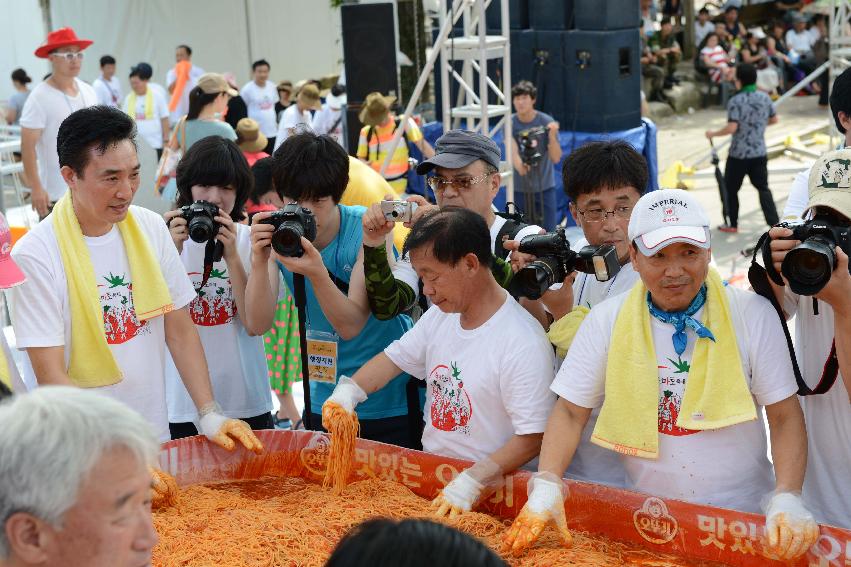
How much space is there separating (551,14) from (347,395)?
24.6 ft

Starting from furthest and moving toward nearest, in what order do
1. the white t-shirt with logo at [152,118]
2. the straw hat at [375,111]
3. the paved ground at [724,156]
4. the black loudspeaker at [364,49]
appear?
the white t-shirt with logo at [152,118] < the paved ground at [724,156] < the black loudspeaker at [364,49] < the straw hat at [375,111]

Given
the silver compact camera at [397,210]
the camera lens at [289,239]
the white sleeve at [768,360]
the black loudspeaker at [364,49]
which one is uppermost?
the black loudspeaker at [364,49]

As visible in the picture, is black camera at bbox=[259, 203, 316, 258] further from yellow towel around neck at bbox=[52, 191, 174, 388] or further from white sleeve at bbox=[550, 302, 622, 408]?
white sleeve at bbox=[550, 302, 622, 408]

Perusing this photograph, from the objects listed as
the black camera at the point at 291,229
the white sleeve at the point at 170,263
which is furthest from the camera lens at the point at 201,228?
the black camera at the point at 291,229

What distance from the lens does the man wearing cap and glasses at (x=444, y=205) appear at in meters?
3.05

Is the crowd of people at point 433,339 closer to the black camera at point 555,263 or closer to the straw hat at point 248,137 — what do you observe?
the black camera at point 555,263

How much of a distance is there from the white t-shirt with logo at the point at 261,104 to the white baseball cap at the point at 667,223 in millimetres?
8760

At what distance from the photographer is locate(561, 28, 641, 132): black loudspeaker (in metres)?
9.59

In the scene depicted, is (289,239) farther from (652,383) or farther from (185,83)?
(185,83)

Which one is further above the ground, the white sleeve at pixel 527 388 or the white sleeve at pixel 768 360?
the white sleeve at pixel 768 360

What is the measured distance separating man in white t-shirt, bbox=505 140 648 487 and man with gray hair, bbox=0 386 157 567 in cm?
149

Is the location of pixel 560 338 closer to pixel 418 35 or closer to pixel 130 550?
pixel 130 550

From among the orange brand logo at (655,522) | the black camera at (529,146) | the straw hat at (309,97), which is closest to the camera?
the orange brand logo at (655,522)

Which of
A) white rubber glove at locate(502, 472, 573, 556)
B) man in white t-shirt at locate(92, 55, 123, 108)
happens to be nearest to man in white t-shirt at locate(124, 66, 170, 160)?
man in white t-shirt at locate(92, 55, 123, 108)
